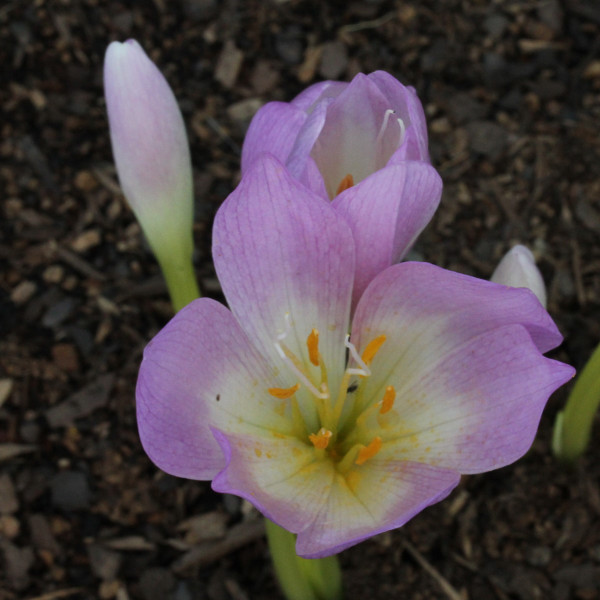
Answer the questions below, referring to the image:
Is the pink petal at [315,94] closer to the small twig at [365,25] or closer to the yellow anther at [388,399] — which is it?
the yellow anther at [388,399]

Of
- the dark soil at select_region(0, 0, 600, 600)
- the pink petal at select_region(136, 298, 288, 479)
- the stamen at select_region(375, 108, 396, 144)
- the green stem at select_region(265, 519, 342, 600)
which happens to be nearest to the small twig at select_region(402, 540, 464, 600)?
the dark soil at select_region(0, 0, 600, 600)

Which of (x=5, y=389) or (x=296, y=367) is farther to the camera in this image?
(x=5, y=389)

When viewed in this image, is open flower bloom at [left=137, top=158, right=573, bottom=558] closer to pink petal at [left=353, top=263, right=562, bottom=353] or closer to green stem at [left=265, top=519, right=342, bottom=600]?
pink petal at [left=353, top=263, right=562, bottom=353]

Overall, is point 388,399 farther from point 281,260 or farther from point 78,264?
point 78,264

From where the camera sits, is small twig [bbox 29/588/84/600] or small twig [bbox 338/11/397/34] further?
small twig [bbox 338/11/397/34]

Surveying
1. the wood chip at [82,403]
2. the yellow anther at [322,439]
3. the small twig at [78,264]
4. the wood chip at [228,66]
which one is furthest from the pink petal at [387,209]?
the wood chip at [228,66]

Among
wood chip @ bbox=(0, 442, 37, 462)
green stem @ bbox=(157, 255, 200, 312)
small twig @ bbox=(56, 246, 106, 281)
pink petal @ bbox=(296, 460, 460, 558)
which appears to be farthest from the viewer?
small twig @ bbox=(56, 246, 106, 281)

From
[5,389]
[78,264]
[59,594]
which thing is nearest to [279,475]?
[59,594]
